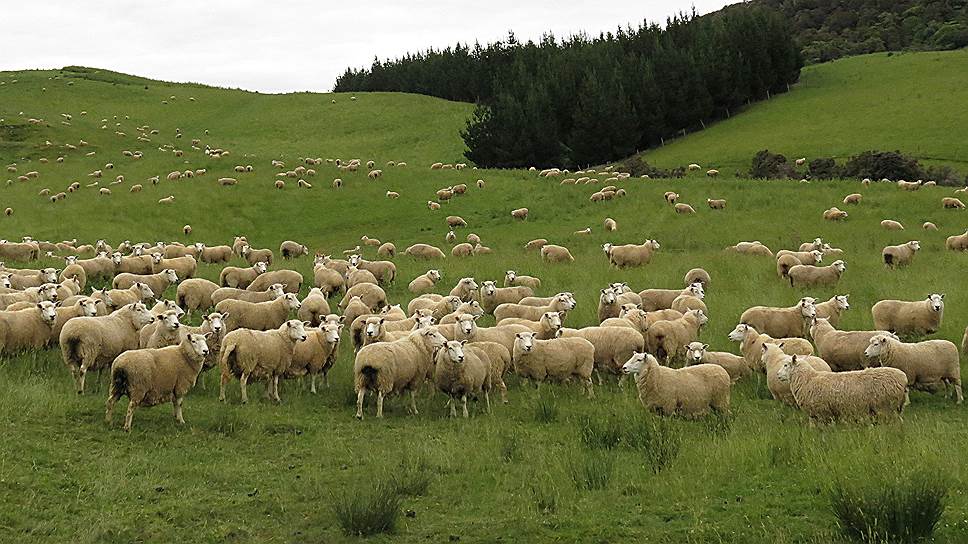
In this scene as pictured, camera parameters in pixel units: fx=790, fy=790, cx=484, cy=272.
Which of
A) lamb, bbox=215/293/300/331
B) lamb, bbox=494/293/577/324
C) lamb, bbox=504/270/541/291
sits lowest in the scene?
lamb, bbox=504/270/541/291

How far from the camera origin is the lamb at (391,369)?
13250mm

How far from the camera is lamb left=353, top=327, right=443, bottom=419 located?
13250mm

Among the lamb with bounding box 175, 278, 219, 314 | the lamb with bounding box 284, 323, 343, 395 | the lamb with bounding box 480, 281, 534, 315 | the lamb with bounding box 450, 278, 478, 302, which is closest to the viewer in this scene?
the lamb with bounding box 284, 323, 343, 395

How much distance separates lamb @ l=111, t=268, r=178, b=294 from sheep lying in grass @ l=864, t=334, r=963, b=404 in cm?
1802

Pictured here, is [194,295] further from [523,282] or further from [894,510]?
[894,510]

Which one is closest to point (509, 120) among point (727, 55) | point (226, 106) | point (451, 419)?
point (727, 55)

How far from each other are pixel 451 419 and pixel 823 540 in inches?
269

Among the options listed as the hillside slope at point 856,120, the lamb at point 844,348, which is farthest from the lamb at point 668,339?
the hillside slope at point 856,120

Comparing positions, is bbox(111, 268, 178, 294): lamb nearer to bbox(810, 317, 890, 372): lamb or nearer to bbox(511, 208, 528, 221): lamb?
bbox(810, 317, 890, 372): lamb

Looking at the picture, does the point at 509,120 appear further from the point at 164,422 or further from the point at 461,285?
the point at 164,422

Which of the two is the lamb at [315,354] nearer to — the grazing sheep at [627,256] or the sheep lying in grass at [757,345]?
the sheep lying in grass at [757,345]

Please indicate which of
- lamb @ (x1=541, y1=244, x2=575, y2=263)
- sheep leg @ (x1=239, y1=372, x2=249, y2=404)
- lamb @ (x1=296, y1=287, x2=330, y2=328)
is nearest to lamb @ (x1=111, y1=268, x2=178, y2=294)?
lamb @ (x1=296, y1=287, x2=330, y2=328)

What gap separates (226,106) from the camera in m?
88.4

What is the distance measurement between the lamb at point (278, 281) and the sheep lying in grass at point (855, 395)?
15.6m
